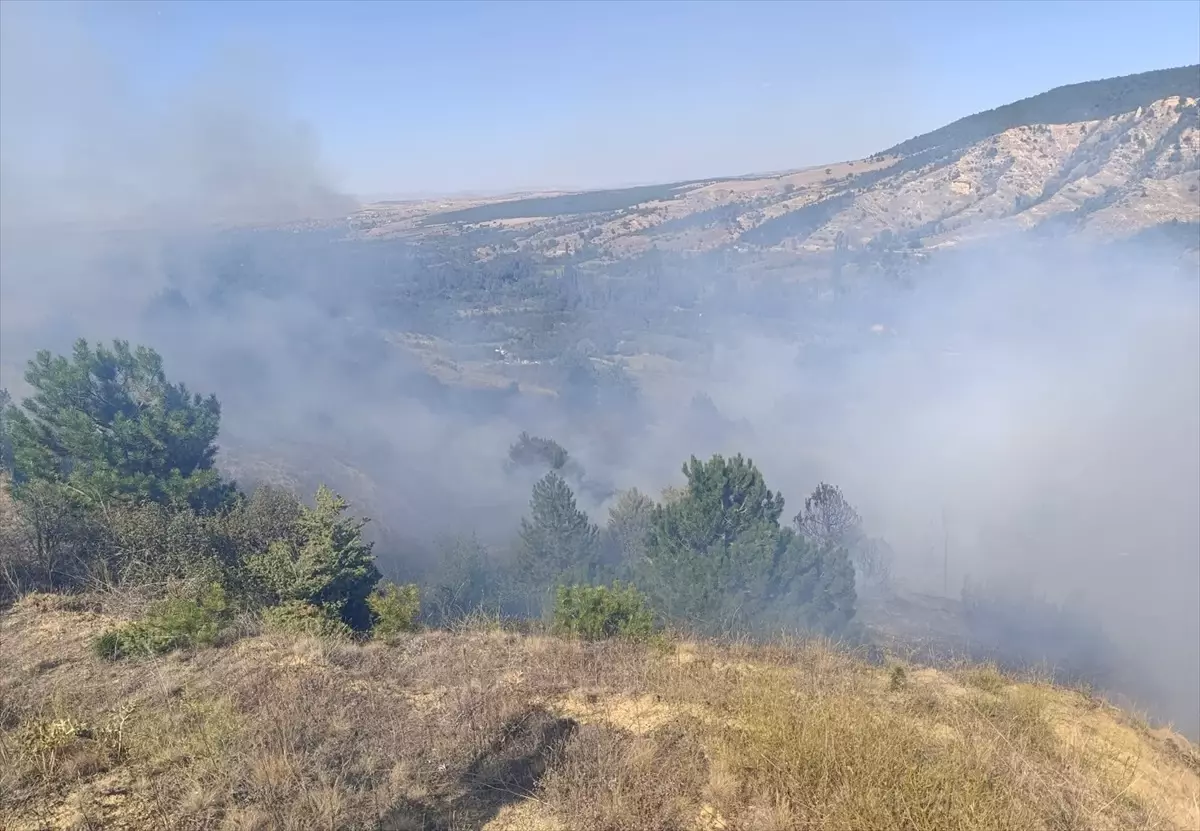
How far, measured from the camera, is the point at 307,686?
17.9 ft

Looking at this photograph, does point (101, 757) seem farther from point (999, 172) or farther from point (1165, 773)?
point (999, 172)

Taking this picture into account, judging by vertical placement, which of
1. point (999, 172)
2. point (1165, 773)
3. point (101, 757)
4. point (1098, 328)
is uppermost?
point (999, 172)

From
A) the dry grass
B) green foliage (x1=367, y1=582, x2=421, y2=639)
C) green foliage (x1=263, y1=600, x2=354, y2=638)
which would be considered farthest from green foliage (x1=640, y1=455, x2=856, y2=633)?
the dry grass

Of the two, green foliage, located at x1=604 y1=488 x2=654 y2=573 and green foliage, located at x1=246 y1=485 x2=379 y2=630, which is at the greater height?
green foliage, located at x1=246 y1=485 x2=379 y2=630

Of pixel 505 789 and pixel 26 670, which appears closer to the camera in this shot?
pixel 505 789

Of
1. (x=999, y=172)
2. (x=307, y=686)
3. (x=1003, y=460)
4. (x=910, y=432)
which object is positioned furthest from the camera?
(x=999, y=172)

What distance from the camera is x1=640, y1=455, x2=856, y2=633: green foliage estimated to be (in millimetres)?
24203

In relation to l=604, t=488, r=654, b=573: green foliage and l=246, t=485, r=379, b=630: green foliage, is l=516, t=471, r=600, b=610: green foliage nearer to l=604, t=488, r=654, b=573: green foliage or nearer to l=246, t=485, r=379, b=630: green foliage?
l=604, t=488, r=654, b=573: green foliage

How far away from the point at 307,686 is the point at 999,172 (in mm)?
138399

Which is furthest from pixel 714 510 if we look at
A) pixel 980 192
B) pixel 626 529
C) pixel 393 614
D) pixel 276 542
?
pixel 980 192

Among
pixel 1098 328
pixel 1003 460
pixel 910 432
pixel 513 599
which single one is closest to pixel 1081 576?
pixel 1003 460

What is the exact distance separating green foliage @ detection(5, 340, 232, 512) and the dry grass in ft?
34.1

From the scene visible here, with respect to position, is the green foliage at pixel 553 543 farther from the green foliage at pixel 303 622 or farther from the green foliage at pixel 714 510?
the green foliage at pixel 303 622

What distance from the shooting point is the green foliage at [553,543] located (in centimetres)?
3353
